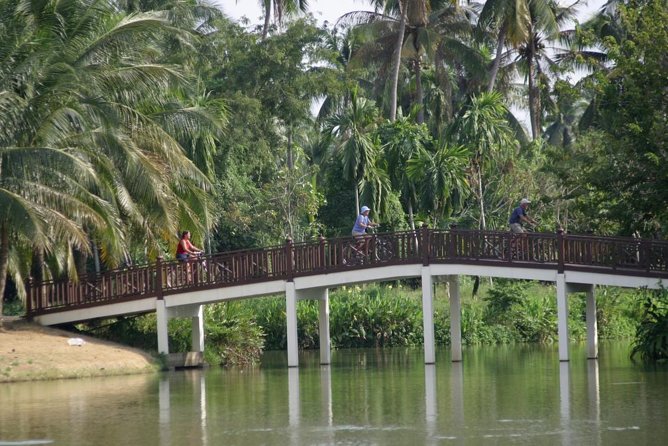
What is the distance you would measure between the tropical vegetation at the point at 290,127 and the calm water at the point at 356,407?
177 inches

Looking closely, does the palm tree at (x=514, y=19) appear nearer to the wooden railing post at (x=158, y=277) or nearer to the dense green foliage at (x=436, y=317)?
the dense green foliage at (x=436, y=317)

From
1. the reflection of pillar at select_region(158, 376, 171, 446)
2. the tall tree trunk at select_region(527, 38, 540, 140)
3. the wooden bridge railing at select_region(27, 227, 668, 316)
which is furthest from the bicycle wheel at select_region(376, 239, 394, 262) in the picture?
the tall tree trunk at select_region(527, 38, 540, 140)

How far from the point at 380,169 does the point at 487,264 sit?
790 inches

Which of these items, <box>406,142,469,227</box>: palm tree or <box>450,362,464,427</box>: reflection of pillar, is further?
<box>406,142,469,227</box>: palm tree

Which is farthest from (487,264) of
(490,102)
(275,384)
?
(490,102)

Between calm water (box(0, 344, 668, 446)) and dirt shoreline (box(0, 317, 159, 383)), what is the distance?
70 cm

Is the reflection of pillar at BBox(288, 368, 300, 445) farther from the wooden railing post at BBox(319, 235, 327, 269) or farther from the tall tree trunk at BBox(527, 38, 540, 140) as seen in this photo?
the tall tree trunk at BBox(527, 38, 540, 140)

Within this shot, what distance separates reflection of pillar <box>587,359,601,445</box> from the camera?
1647 cm

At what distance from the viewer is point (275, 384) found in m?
24.8

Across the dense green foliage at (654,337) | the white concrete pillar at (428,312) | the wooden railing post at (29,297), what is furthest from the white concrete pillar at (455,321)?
the wooden railing post at (29,297)

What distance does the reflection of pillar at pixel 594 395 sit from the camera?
54.0ft

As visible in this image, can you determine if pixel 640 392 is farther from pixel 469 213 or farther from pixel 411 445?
pixel 469 213

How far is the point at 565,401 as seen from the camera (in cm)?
1941

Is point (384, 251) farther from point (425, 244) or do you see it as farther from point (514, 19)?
point (514, 19)
